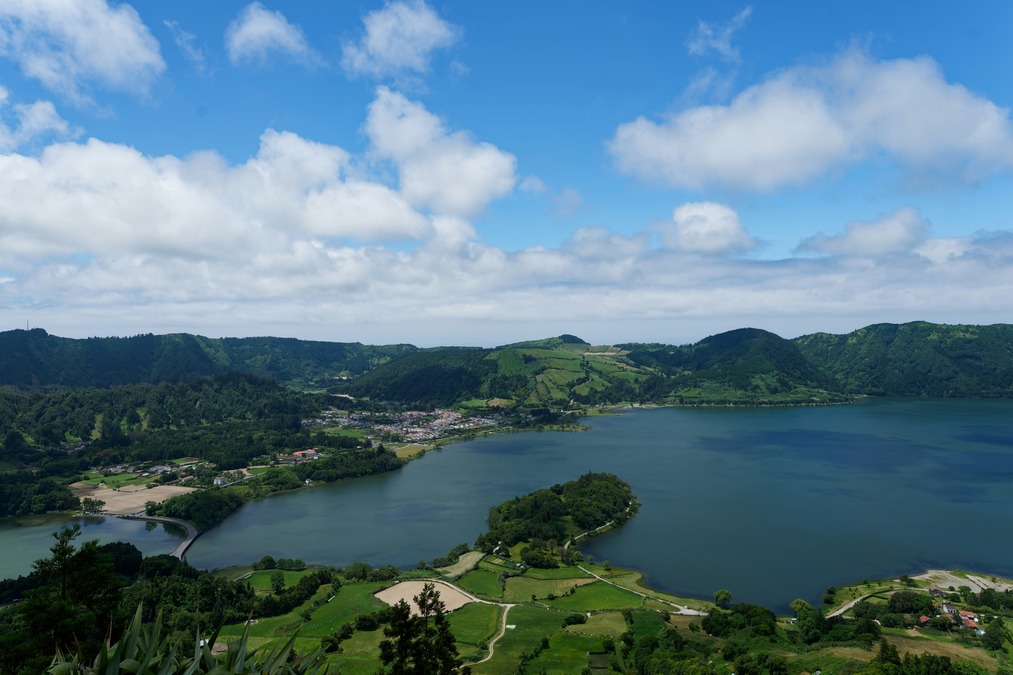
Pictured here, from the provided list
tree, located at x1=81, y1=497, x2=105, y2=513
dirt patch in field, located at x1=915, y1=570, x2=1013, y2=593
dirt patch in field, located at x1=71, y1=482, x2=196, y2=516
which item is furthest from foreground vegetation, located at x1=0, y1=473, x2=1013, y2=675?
tree, located at x1=81, y1=497, x2=105, y2=513

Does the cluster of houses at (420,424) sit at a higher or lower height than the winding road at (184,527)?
higher

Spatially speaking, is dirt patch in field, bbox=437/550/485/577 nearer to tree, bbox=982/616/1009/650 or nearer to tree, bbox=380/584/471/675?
tree, bbox=380/584/471/675

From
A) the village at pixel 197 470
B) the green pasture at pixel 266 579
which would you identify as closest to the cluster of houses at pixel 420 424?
the village at pixel 197 470

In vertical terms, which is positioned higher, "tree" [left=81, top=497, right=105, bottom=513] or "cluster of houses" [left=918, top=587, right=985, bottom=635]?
"cluster of houses" [left=918, top=587, right=985, bottom=635]

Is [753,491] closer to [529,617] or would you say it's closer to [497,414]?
[529,617]

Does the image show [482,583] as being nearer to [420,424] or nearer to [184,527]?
[184,527]

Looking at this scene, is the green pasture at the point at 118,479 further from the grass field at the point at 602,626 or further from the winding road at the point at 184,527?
the grass field at the point at 602,626
